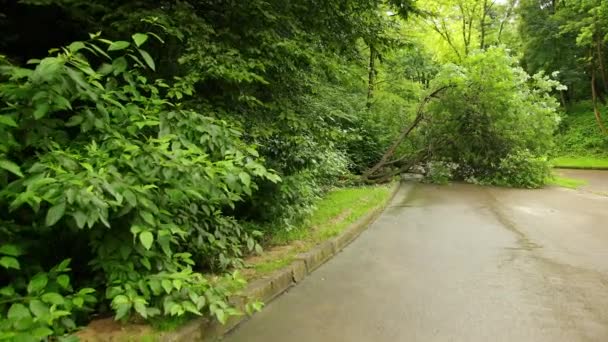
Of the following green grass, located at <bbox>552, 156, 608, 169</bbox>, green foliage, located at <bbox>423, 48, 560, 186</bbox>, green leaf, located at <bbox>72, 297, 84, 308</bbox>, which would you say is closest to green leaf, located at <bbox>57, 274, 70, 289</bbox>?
green leaf, located at <bbox>72, 297, 84, 308</bbox>

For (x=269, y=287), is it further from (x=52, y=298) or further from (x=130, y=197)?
(x=52, y=298)

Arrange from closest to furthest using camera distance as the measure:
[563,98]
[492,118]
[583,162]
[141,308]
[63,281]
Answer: [63,281], [141,308], [492,118], [583,162], [563,98]

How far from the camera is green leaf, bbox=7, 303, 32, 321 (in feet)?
9.01

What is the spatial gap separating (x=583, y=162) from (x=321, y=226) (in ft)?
88.5

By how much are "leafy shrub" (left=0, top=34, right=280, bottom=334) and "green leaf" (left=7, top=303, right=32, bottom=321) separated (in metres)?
0.30

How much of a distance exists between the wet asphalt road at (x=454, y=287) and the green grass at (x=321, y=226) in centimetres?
42

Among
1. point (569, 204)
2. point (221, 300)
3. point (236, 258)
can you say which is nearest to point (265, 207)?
point (236, 258)

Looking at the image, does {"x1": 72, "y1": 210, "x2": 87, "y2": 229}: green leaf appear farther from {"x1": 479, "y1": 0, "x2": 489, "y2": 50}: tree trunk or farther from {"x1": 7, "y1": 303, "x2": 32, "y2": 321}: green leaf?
{"x1": 479, "y1": 0, "x2": 489, "y2": 50}: tree trunk

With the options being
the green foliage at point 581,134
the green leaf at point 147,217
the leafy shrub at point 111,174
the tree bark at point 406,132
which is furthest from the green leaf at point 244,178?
the green foliage at point 581,134

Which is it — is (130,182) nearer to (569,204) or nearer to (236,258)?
(236,258)

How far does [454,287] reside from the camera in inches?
221

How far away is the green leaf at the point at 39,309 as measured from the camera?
282cm

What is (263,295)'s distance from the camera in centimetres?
Result: 500

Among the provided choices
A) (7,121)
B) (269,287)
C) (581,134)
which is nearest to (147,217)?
(7,121)
